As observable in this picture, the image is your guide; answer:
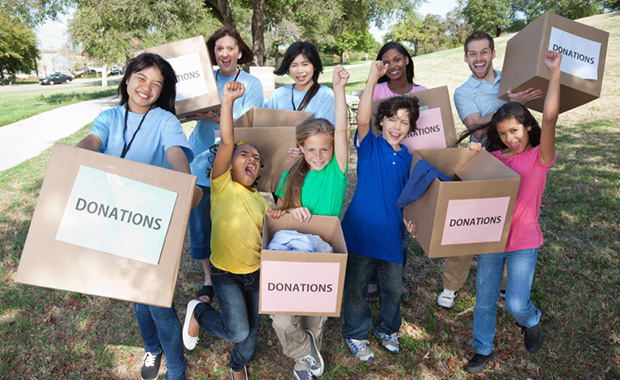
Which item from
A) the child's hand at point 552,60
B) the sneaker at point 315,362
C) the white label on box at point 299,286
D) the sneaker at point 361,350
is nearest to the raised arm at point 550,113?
the child's hand at point 552,60

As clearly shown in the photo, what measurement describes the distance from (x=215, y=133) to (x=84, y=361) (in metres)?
1.76

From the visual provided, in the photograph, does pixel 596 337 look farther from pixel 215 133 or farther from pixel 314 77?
pixel 215 133

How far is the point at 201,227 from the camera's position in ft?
9.81

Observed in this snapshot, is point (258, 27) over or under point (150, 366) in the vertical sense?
over

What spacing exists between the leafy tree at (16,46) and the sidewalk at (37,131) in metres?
23.3

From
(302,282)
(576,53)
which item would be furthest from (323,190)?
(576,53)

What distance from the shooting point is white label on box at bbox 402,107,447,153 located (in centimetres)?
246

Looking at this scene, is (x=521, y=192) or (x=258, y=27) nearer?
(x=521, y=192)

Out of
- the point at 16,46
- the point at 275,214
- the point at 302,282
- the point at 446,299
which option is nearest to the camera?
the point at 302,282

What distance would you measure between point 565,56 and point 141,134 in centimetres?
251

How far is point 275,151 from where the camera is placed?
8.16 ft

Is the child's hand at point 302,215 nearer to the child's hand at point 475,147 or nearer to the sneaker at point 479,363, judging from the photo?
the child's hand at point 475,147

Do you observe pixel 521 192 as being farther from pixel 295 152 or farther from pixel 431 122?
pixel 295 152

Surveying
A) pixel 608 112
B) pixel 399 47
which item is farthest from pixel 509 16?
pixel 399 47
